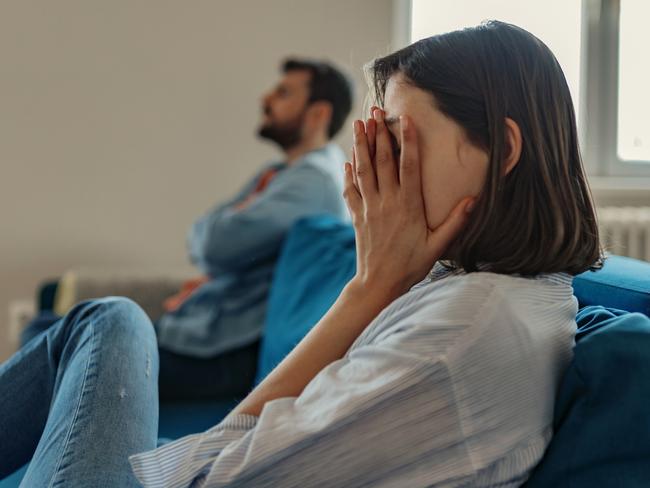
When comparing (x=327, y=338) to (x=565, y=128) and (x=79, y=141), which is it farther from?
(x=79, y=141)

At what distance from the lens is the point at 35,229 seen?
3010 mm

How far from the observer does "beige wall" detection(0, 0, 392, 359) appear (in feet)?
9.77

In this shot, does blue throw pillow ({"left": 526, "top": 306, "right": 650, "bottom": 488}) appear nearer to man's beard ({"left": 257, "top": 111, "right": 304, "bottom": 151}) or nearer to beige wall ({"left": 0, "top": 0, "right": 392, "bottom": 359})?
man's beard ({"left": 257, "top": 111, "right": 304, "bottom": 151})

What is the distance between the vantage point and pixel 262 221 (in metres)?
2.08

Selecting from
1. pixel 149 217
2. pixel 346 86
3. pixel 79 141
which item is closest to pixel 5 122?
pixel 79 141

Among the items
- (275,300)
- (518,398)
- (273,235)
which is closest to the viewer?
(518,398)

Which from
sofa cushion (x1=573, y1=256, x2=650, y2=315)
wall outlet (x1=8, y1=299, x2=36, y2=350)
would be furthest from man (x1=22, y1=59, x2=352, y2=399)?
sofa cushion (x1=573, y1=256, x2=650, y2=315)

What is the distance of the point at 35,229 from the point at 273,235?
52.1 inches

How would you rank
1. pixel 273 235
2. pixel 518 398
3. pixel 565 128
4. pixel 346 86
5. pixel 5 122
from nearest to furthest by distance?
pixel 518 398 < pixel 565 128 < pixel 273 235 < pixel 346 86 < pixel 5 122

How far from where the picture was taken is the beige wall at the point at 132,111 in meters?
2.98

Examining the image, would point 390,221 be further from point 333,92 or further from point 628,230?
point 628,230

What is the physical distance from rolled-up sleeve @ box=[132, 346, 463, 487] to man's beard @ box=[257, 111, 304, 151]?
5.95 feet

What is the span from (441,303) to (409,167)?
18cm

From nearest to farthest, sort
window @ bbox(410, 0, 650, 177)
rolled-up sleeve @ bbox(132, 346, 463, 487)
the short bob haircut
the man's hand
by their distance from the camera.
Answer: rolled-up sleeve @ bbox(132, 346, 463, 487)
the short bob haircut
the man's hand
window @ bbox(410, 0, 650, 177)
